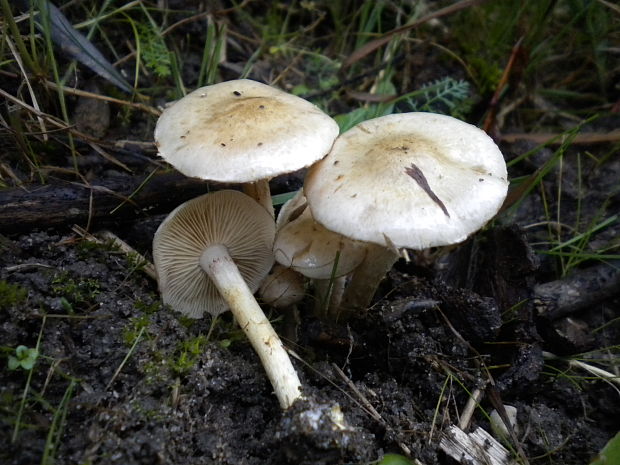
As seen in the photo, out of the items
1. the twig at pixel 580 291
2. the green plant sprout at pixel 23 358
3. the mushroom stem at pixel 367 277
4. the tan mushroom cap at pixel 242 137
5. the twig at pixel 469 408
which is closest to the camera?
the green plant sprout at pixel 23 358

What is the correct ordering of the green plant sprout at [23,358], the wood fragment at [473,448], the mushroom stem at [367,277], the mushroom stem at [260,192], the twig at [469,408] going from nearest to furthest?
1. the green plant sprout at [23,358]
2. the wood fragment at [473,448]
3. the twig at [469,408]
4. the mushroom stem at [367,277]
5. the mushroom stem at [260,192]

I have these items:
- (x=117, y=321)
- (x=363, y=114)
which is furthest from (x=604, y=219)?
(x=117, y=321)

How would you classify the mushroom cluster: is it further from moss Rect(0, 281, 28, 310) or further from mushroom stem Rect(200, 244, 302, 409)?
moss Rect(0, 281, 28, 310)

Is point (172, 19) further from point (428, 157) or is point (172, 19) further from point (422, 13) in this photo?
point (428, 157)

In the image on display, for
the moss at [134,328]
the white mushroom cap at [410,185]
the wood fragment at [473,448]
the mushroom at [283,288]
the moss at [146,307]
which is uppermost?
the white mushroom cap at [410,185]

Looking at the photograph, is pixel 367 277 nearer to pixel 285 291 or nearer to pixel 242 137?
pixel 285 291

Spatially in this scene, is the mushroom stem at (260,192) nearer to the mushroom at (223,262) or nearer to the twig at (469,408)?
the mushroom at (223,262)

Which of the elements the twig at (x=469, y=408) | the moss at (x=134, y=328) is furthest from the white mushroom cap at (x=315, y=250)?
the twig at (x=469, y=408)
